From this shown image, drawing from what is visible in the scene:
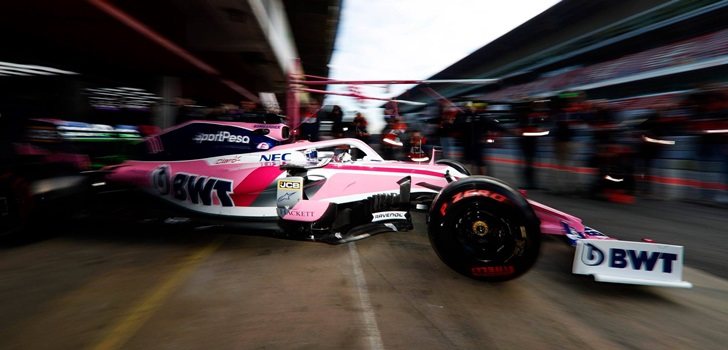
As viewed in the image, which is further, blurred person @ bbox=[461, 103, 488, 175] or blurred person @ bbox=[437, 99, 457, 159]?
blurred person @ bbox=[437, 99, 457, 159]

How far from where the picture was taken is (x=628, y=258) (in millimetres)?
2557

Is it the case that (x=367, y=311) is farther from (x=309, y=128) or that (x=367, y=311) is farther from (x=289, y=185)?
(x=309, y=128)

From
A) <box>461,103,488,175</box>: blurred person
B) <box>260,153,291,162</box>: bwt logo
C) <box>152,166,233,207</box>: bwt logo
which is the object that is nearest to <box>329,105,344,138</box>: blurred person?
<box>461,103,488,175</box>: blurred person

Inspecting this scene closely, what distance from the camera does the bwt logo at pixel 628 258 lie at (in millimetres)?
2486

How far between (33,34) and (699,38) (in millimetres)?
18686

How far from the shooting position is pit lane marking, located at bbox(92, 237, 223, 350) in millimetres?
2119

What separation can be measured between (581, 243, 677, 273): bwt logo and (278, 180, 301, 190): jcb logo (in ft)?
7.88

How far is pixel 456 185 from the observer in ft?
9.49

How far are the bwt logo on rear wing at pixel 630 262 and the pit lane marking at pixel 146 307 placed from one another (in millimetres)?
2933

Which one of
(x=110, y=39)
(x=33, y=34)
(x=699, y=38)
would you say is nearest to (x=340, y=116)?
(x=110, y=39)

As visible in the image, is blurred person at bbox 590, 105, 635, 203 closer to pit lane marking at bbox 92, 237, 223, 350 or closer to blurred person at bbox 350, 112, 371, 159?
blurred person at bbox 350, 112, 371, 159

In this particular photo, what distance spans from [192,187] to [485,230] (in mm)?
3003

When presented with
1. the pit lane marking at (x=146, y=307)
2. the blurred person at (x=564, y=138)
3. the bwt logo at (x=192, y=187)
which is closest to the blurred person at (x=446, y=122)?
the blurred person at (x=564, y=138)

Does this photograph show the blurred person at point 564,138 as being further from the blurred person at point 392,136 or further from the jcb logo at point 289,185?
the jcb logo at point 289,185
